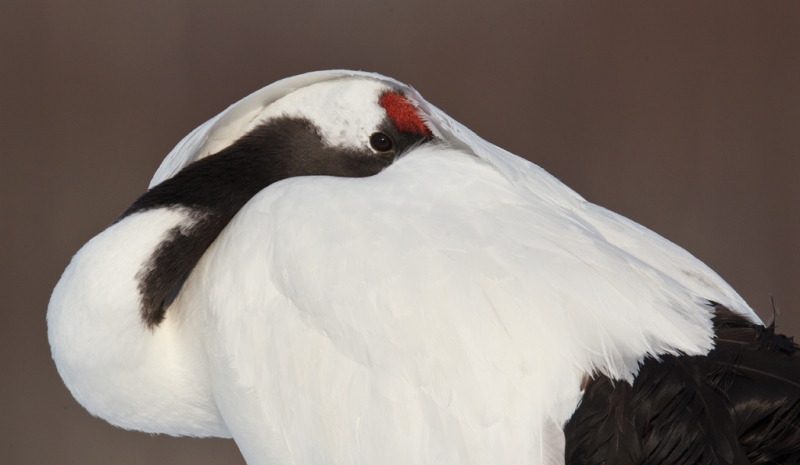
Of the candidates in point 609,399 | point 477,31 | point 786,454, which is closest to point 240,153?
point 609,399

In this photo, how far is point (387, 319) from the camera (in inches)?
26.9

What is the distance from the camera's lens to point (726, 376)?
0.67 meters

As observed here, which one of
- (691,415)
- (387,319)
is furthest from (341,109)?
(691,415)

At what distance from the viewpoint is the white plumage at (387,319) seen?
26.2 inches

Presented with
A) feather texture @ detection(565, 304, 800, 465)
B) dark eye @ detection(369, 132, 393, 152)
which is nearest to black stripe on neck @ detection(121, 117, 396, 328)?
dark eye @ detection(369, 132, 393, 152)

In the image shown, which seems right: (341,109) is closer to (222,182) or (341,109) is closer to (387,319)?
(222,182)

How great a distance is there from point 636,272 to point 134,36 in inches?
59.1

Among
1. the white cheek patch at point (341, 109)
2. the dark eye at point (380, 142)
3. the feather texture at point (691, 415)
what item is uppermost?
the white cheek patch at point (341, 109)

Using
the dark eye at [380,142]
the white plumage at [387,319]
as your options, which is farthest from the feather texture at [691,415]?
the dark eye at [380,142]

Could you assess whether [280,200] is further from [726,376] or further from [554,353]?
[726,376]

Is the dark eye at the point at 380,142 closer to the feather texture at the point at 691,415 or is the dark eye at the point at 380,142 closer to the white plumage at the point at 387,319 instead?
the white plumage at the point at 387,319

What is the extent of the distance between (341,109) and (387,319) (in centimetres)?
35

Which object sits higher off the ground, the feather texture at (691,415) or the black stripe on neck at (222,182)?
the black stripe on neck at (222,182)

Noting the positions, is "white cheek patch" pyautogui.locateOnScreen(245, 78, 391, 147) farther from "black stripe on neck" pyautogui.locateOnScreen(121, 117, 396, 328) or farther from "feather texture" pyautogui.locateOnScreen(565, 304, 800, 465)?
"feather texture" pyautogui.locateOnScreen(565, 304, 800, 465)
